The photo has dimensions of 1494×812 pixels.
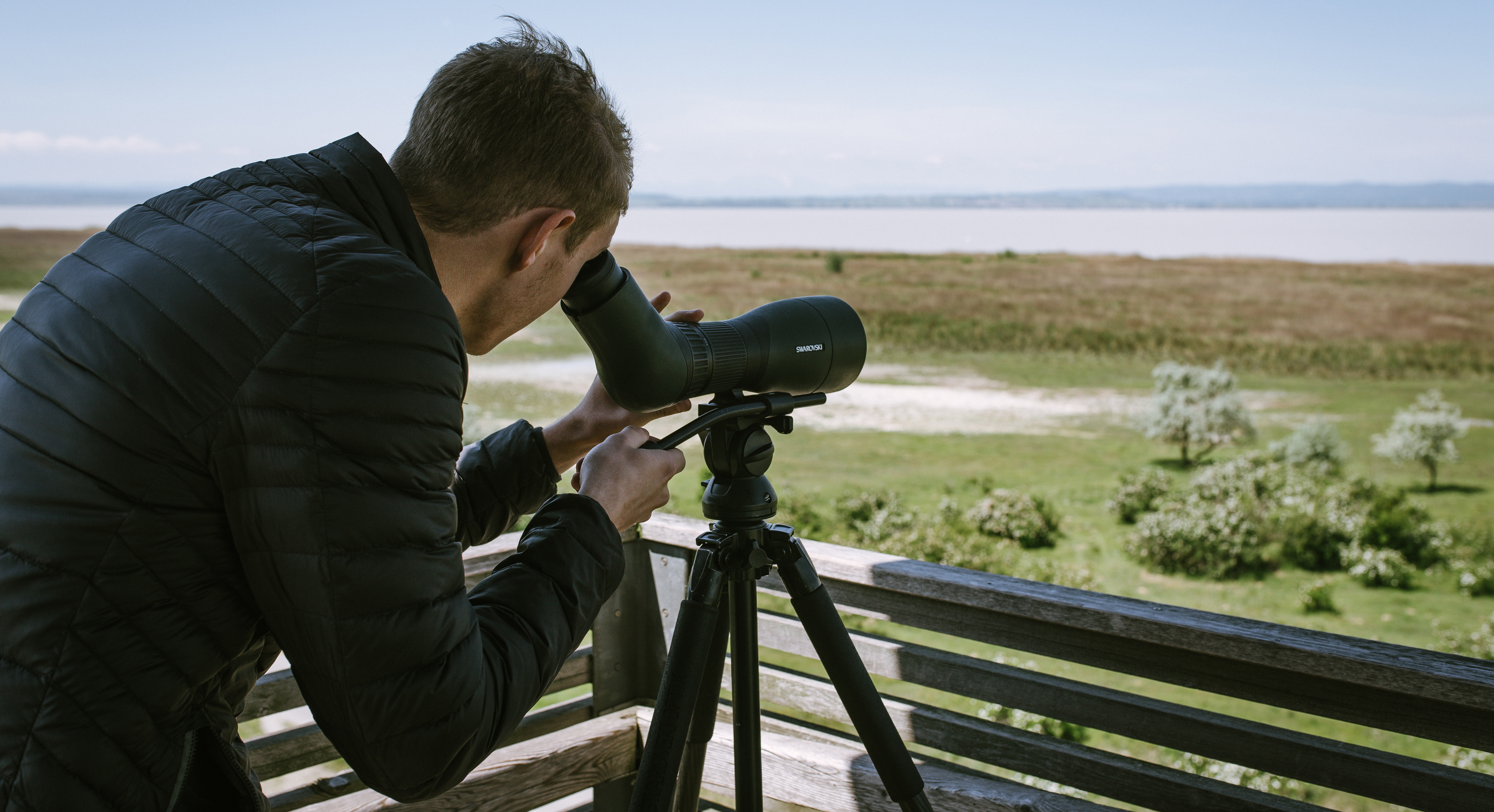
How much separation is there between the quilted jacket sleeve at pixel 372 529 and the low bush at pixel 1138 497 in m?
8.87

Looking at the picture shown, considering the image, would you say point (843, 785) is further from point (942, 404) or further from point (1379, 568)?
point (942, 404)

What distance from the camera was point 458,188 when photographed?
785 mm

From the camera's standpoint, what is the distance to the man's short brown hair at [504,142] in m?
0.77

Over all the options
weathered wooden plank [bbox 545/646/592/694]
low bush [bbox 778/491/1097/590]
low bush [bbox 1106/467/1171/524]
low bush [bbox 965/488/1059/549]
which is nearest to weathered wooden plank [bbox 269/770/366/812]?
weathered wooden plank [bbox 545/646/592/694]

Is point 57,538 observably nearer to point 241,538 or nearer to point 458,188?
point 241,538

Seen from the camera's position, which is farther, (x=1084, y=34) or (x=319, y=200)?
(x=1084, y=34)

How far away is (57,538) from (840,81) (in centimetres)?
2313

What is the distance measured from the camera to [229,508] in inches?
24.2

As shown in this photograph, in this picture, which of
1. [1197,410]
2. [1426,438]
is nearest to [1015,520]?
[1197,410]

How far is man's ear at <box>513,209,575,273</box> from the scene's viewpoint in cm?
80

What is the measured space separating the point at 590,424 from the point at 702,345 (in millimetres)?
191

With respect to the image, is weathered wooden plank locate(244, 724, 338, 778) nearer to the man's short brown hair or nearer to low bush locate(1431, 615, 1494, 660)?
the man's short brown hair

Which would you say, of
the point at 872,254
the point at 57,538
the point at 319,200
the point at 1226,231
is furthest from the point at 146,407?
the point at 1226,231

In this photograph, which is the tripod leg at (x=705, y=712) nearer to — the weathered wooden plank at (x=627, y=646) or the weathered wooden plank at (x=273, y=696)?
the weathered wooden plank at (x=273, y=696)
